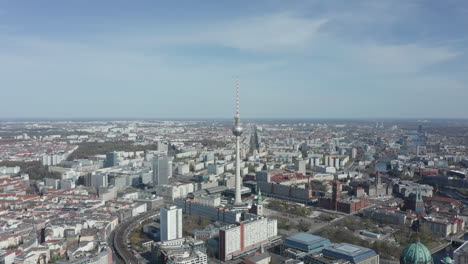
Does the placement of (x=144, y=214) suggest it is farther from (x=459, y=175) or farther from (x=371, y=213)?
(x=459, y=175)

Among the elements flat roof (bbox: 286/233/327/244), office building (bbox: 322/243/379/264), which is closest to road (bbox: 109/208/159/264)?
flat roof (bbox: 286/233/327/244)

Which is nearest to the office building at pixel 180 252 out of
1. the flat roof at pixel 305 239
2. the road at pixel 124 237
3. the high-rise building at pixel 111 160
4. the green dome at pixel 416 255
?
the road at pixel 124 237

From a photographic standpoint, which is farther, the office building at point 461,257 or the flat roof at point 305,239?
the flat roof at point 305,239

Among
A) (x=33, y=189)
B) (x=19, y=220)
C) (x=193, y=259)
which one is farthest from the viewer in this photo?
(x=33, y=189)

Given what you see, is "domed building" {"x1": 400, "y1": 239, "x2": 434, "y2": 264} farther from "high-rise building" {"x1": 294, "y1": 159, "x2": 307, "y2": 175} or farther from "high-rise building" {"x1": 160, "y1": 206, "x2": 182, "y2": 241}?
"high-rise building" {"x1": 294, "y1": 159, "x2": 307, "y2": 175}

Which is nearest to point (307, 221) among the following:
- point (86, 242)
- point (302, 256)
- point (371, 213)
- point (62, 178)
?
point (371, 213)

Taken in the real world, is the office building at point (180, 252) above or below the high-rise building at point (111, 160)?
Result: below

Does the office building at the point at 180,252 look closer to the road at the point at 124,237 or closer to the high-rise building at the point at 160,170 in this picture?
the road at the point at 124,237

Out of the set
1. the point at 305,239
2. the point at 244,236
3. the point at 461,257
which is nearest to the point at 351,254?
the point at 305,239
